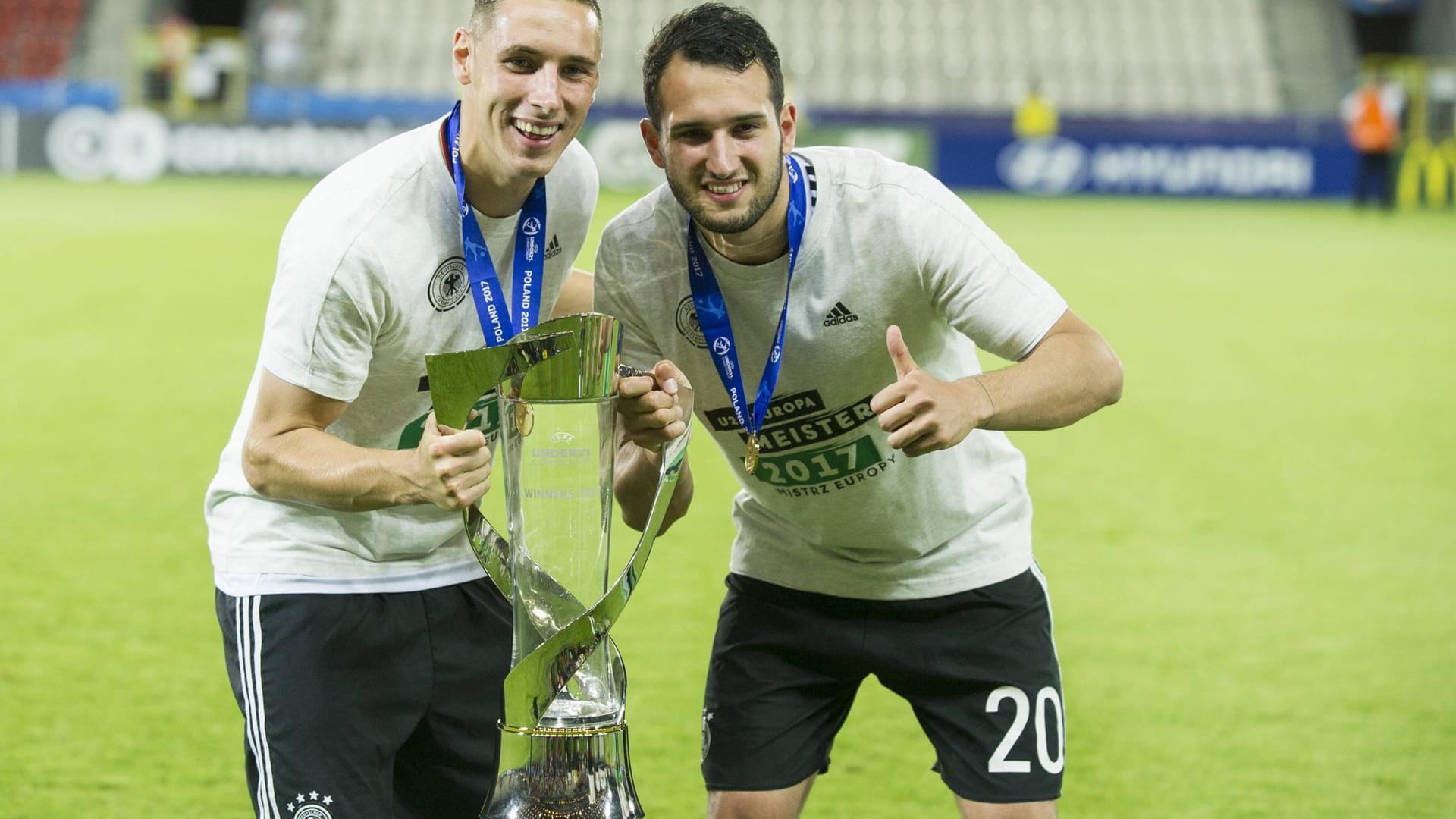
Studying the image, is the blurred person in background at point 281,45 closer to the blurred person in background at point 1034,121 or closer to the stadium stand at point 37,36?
the stadium stand at point 37,36

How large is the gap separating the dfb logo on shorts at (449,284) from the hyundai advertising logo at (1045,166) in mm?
23384

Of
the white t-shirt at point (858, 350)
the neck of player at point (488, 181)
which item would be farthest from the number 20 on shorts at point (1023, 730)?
the neck of player at point (488, 181)

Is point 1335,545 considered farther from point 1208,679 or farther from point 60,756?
point 60,756

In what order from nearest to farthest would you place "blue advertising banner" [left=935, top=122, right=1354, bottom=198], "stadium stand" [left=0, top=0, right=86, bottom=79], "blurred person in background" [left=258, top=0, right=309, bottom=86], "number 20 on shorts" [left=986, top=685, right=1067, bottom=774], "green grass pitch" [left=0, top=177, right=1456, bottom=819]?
1. "number 20 on shorts" [left=986, top=685, right=1067, bottom=774]
2. "green grass pitch" [left=0, top=177, right=1456, bottom=819]
3. "blue advertising banner" [left=935, top=122, right=1354, bottom=198]
4. "blurred person in background" [left=258, top=0, right=309, bottom=86]
5. "stadium stand" [left=0, top=0, right=86, bottom=79]

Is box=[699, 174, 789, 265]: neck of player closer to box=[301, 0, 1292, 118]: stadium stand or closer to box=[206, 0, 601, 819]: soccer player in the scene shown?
box=[206, 0, 601, 819]: soccer player

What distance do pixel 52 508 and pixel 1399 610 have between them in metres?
6.07

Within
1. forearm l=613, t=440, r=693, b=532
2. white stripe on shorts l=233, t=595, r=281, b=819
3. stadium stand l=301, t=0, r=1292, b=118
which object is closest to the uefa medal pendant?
forearm l=613, t=440, r=693, b=532

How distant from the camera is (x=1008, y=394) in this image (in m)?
3.01

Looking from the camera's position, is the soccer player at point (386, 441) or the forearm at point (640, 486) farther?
the forearm at point (640, 486)

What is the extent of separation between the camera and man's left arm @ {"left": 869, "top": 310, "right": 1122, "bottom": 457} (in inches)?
110

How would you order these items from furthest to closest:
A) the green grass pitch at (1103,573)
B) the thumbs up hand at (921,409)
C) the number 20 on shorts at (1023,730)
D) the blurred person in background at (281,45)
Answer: the blurred person in background at (281,45) < the green grass pitch at (1103,573) < the number 20 on shorts at (1023,730) < the thumbs up hand at (921,409)

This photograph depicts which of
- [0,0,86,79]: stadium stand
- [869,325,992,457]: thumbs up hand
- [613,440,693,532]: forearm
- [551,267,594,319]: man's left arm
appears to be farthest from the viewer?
[0,0,86,79]: stadium stand

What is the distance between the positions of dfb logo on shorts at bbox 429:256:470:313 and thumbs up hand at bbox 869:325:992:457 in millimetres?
Result: 881

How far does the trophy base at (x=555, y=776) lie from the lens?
9.34 ft
